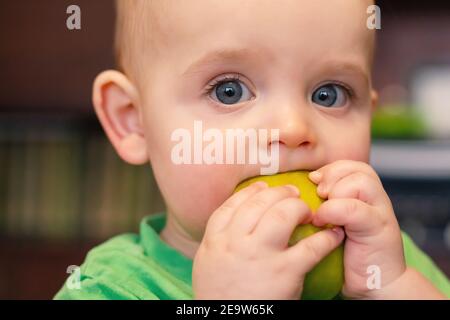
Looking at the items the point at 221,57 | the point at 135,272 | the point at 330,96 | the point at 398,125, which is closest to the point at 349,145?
the point at 330,96

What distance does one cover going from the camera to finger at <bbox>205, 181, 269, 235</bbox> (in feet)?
2.00

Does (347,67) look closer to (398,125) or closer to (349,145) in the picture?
(349,145)

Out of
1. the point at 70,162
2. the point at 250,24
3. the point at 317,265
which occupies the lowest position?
the point at 70,162

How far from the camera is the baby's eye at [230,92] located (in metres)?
0.71

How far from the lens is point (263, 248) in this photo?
578 mm

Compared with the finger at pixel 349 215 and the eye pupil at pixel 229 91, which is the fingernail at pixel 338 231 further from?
the eye pupil at pixel 229 91

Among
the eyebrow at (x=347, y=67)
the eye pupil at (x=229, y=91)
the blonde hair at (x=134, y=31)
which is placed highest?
the blonde hair at (x=134, y=31)

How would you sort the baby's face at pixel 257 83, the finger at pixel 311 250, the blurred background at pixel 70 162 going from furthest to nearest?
1. the blurred background at pixel 70 162
2. the baby's face at pixel 257 83
3. the finger at pixel 311 250

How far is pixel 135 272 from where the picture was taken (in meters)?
0.79

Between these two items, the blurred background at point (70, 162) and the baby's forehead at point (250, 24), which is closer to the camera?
the baby's forehead at point (250, 24)

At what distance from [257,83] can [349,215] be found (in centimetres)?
17

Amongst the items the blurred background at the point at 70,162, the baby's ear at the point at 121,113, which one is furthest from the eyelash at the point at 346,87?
the blurred background at the point at 70,162

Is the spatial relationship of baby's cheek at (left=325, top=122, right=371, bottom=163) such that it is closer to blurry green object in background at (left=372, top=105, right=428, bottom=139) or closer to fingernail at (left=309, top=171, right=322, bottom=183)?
fingernail at (left=309, top=171, right=322, bottom=183)

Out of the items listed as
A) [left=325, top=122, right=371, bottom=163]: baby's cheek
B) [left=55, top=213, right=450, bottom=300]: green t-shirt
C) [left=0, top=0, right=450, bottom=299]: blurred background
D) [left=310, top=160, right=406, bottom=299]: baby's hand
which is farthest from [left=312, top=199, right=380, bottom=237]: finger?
[left=0, top=0, right=450, bottom=299]: blurred background
